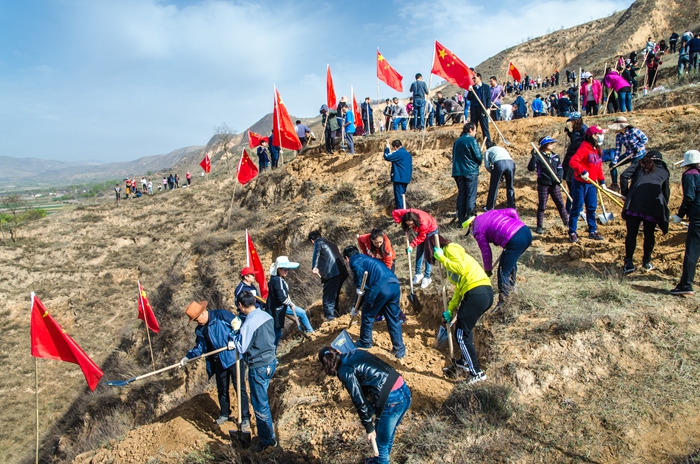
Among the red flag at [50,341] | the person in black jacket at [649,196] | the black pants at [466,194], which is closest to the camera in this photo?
the person in black jacket at [649,196]

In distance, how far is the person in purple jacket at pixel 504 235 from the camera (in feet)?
16.4

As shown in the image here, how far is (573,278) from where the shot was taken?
6.21m

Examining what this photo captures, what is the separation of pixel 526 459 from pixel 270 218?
529 inches

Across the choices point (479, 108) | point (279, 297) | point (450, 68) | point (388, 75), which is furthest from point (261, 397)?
point (388, 75)

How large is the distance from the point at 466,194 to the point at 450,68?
4599mm

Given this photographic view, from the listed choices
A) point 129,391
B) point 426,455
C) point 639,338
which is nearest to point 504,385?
point 426,455

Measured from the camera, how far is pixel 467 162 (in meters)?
7.55

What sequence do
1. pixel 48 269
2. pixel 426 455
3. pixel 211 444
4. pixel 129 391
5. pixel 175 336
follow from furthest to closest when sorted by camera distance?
pixel 48 269, pixel 175 336, pixel 129 391, pixel 211 444, pixel 426 455

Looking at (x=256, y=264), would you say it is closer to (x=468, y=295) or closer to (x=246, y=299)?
(x=246, y=299)

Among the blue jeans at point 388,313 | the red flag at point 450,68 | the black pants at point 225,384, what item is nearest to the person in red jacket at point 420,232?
the blue jeans at point 388,313

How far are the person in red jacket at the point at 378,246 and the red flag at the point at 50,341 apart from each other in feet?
14.7

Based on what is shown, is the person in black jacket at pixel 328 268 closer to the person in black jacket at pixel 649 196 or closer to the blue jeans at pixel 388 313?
the blue jeans at pixel 388 313

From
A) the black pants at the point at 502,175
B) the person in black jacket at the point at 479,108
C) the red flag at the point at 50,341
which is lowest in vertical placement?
the red flag at the point at 50,341

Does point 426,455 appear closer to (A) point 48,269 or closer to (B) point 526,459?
(B) point 526,459
